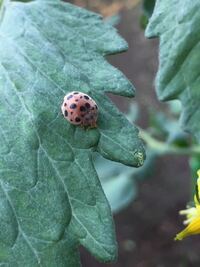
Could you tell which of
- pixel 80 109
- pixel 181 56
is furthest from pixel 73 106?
pixel 181 56

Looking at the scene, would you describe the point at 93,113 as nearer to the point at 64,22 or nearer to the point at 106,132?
the point at 106,132

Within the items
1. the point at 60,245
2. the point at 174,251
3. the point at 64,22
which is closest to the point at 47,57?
the point at 64,22

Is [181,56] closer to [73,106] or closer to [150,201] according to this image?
[73,106]

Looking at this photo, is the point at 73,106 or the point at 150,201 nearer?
the point at 73,106

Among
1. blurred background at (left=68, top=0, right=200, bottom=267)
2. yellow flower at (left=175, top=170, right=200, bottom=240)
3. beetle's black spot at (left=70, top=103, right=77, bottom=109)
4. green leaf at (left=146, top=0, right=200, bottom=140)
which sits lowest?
blurred background at (left=68, top=0, right=200, bottom=267)

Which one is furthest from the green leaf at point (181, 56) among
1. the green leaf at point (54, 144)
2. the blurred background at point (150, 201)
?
the blurred background at point (150, 201)

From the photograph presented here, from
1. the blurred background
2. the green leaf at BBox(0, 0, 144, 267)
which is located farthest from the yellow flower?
the blurred background

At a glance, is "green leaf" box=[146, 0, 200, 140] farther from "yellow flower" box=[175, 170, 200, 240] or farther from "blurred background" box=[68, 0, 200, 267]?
"blurred background" box=[68, 0, 200, 267]

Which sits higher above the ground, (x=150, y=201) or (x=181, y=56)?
Answer: (x=181, y=56)
